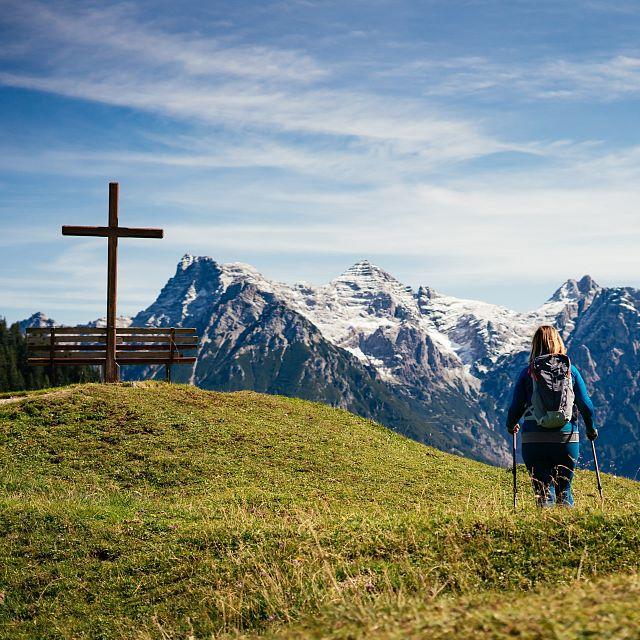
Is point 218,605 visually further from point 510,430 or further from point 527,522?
point 510,430

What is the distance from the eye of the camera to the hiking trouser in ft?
40.5

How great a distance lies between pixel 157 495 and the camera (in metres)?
19.2

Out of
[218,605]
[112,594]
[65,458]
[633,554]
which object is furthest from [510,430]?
[65,458]

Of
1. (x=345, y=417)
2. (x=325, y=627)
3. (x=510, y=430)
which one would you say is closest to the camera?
(x=325, y=627)

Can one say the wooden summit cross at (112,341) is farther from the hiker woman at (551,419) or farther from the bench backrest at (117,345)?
the hiker woman at (551,419)

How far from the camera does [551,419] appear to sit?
12.1m

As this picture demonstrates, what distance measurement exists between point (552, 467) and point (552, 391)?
55.2 inches

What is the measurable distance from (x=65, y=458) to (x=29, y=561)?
9374 millimetres

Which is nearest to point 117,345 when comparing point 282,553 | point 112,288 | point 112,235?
point 112,288

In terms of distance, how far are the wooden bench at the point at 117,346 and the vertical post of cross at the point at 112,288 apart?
1.56ft

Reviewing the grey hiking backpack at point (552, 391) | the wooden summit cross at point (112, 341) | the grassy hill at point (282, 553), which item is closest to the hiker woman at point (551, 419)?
the grey hiking backpack at point (552, 391)

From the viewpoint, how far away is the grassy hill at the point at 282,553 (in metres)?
7.88

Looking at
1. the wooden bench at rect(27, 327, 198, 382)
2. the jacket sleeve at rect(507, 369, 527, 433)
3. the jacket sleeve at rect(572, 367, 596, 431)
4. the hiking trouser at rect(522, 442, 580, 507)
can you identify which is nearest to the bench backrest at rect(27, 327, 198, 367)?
the wooden bench at rect(27, 327, 198, 382)

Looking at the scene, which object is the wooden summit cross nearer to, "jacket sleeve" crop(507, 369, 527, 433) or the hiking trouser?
"jacket sleeve" crop(507, 369, 527, 433)
